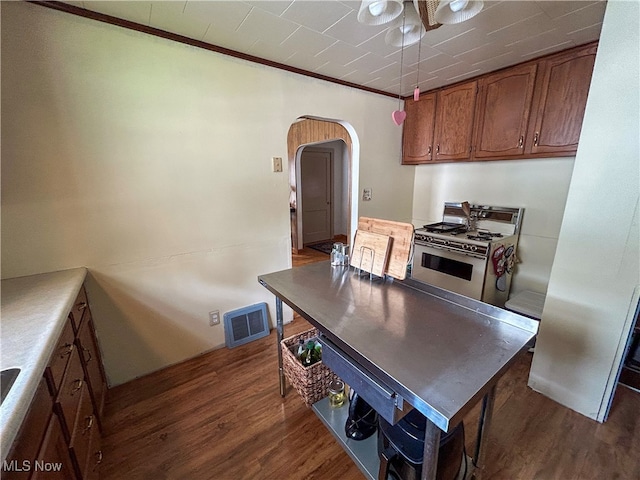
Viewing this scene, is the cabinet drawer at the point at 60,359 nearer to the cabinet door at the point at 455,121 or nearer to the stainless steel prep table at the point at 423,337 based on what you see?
the stainless steel prep table at the point at 423,337

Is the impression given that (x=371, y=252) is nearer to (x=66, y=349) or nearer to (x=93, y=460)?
(x=66, y=349)

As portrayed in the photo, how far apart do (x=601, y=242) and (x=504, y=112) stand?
1.36m

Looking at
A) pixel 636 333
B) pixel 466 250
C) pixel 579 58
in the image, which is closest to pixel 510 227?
pixel 466 250

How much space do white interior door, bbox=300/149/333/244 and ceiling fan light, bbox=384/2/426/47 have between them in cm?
403

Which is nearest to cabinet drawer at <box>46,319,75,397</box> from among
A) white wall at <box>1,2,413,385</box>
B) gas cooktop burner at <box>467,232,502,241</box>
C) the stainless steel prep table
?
white wall at <box>1,2,413,385</box>

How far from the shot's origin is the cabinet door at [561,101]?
1.85 metres

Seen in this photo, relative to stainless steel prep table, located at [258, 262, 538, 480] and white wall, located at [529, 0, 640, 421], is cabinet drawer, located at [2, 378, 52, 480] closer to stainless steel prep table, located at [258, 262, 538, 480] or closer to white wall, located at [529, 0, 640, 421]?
stainless steel prep table, located at [258, 262, 538, 480]

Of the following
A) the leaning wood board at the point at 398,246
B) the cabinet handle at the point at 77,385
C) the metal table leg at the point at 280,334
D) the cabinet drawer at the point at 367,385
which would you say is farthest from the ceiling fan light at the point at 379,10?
the cabinet handle at the point at 77,385

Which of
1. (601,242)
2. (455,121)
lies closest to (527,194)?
(455,121)

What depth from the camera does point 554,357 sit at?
5.58 feet

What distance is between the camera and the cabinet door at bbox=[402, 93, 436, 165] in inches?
110

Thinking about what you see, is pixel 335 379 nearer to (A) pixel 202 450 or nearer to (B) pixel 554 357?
(A) pixel 202 450

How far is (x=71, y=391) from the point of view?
103 centimetres

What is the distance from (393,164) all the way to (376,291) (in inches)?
84.9
